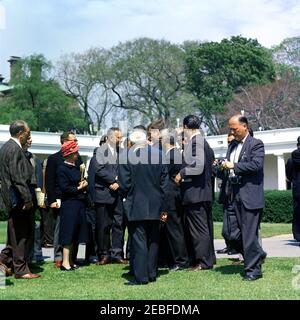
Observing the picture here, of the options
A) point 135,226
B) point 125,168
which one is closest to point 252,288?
point 135,226

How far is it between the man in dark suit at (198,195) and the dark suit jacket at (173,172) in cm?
24

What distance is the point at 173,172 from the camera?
9219 millimetres

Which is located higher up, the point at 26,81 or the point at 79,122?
the point at 26,81

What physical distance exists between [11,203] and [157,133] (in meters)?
2.41

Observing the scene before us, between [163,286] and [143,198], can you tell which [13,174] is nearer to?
[143,198]

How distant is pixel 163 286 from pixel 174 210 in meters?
1.80

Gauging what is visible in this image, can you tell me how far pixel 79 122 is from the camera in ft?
196

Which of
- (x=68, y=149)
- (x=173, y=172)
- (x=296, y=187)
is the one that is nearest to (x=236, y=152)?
(x=173, y=172)

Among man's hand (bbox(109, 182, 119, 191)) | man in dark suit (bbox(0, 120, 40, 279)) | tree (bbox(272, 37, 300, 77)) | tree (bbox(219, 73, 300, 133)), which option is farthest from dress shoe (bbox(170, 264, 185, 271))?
tree (bbox(272, 37, 300, 77))

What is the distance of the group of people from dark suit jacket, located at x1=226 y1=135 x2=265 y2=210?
0.01m

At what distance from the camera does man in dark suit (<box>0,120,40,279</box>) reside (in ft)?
26.7

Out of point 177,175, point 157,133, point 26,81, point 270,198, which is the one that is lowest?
point 270,198

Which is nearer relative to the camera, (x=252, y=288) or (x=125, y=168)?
(x=252, y=288)
